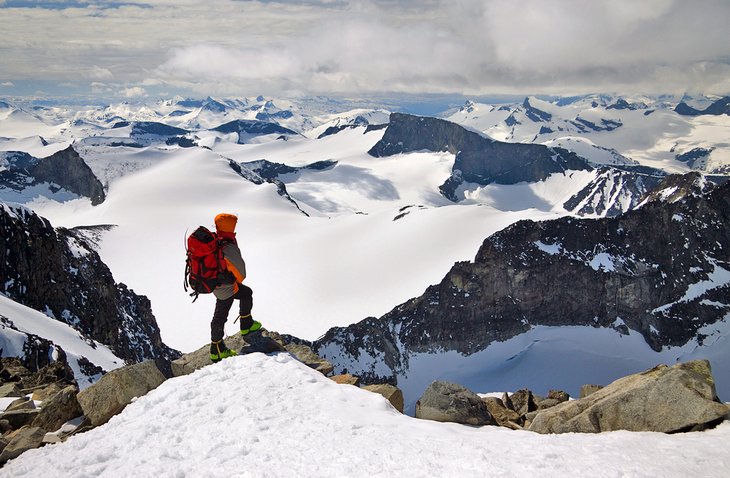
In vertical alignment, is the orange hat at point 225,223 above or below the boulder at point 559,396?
above

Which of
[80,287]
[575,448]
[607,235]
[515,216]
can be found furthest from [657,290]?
[575,448]

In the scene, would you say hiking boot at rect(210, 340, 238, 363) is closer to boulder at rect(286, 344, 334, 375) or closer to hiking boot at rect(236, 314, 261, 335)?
hiking boot at rect(236, 314, 261, 335)

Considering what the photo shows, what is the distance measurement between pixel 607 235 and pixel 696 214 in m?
22.8

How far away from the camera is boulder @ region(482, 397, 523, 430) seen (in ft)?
40.8

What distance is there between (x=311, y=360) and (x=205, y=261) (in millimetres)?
5818

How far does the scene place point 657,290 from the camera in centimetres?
12212

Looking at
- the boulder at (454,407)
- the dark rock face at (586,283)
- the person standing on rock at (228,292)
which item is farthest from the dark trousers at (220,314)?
the dark rock face at (586,283)

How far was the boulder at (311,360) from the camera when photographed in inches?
677

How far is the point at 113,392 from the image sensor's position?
12672mm

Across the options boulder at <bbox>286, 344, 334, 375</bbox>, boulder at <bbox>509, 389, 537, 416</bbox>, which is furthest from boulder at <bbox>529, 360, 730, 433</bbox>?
boulder at <bbox>286, 344, 334, 375</bbox>

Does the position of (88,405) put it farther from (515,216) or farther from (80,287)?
(515,216)

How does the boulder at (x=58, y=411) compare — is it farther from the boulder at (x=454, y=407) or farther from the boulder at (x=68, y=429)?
the boulder at (x=454, y=407)

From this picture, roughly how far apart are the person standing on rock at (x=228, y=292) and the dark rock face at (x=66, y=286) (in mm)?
29453

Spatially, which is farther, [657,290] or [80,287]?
[657,290]
